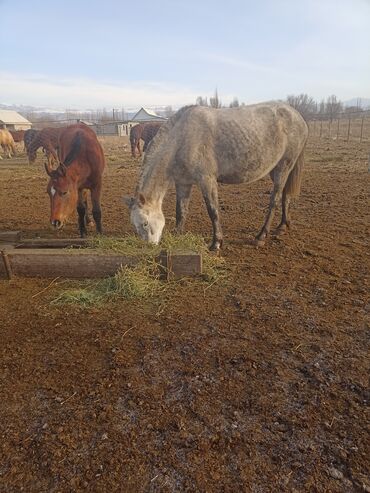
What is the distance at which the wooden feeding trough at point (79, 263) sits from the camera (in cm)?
→ 438

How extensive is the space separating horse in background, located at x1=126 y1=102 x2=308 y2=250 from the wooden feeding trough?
754 millimetres

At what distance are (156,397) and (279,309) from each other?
1.77 m

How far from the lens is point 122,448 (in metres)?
2.14

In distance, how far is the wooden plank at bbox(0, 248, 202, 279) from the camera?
4379mm

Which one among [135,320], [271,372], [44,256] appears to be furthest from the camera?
[44,256]

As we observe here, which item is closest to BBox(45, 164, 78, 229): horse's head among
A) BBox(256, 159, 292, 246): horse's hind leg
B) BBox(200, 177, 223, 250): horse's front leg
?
BBox(200, 177, 223, 250): horse's front leg

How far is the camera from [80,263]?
14.4 ft

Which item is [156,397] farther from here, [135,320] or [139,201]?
[139,201]

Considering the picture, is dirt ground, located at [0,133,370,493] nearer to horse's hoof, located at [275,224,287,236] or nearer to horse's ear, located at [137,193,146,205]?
horse's hoof, located at [275,224,287,236]

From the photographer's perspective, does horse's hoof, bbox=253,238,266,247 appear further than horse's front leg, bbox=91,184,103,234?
No

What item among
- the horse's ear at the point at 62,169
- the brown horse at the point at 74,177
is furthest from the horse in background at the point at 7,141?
the horse's ear at the point at 62,169

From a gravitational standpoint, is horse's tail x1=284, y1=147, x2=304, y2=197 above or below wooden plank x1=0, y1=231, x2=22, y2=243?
above

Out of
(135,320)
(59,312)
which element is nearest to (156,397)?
(135,320)

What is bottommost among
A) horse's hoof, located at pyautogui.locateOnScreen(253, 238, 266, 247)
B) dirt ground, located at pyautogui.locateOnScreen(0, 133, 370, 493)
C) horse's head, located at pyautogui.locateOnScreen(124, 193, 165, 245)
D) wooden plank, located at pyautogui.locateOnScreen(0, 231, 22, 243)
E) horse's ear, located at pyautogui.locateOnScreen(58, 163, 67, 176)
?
dirt ground, located at pyautogui.locateOnScreen(0, 133, 370, 493)
